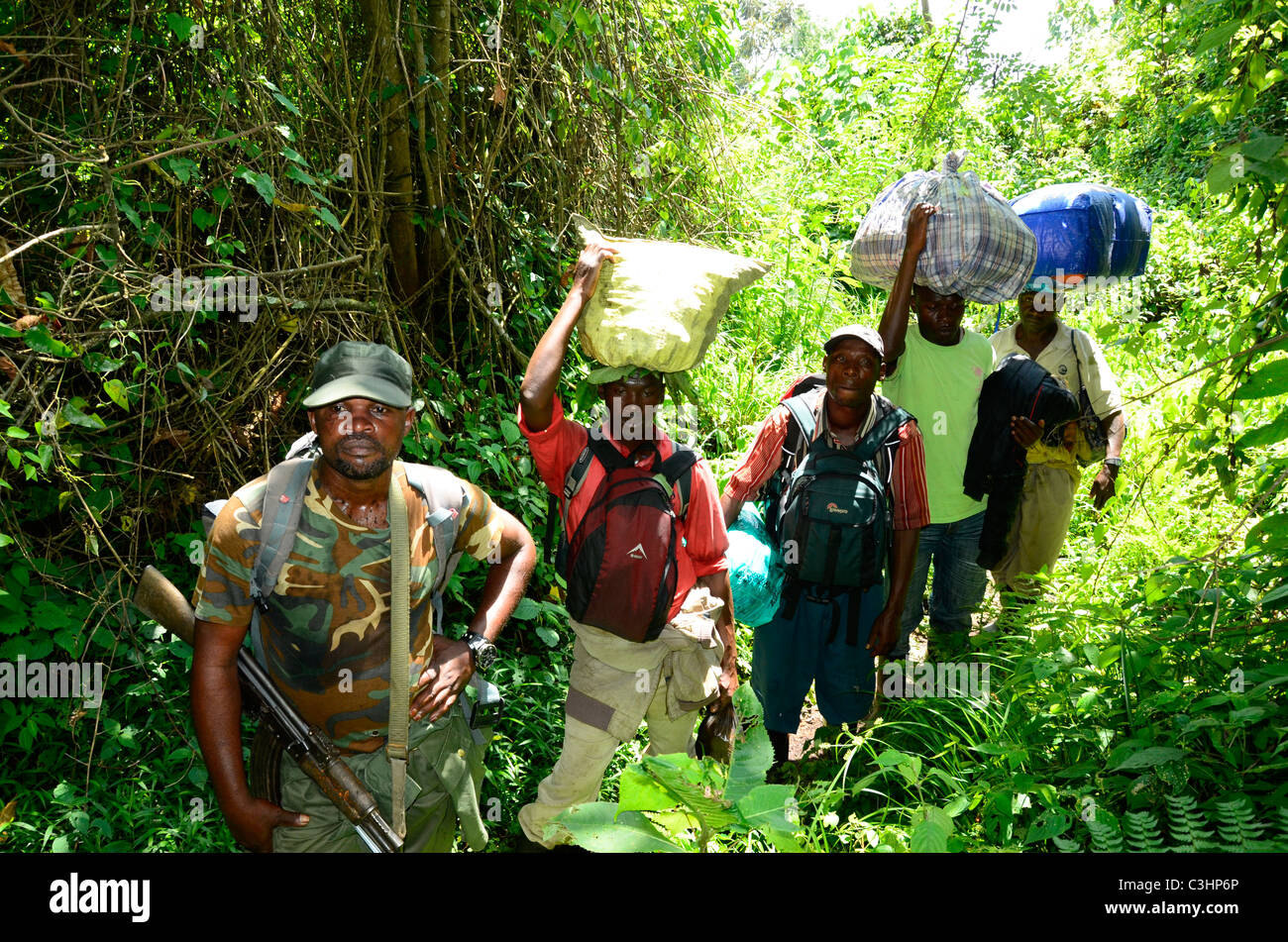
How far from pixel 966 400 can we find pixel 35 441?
3.68m

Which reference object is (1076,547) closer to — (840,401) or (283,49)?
(840,401)

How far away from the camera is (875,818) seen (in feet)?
11.3

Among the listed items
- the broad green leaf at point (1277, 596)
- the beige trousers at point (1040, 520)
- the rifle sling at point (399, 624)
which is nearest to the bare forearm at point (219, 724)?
the rifle sling at point (399, 624)

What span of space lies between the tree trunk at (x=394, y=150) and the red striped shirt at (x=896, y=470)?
2022 mm

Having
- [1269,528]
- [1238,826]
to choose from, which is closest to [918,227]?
[1269,528]

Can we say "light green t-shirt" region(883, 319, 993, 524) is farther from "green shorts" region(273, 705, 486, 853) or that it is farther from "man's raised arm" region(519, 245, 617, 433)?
"green shorts" region(273, 705, 486, 853)

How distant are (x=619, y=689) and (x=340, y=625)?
1.02 metres

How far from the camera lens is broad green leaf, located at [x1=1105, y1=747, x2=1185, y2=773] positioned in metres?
2.65

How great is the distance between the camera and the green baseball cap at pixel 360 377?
2242 millimetres

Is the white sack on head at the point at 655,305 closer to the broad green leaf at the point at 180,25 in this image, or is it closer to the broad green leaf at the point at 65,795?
the broad green leaf at the point at 180,25

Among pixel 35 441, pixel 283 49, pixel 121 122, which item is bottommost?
pixel 35 441

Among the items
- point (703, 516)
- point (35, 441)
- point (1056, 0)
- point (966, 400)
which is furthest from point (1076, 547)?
point (35, 441)

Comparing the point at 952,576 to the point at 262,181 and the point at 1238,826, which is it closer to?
the point at 1238,826

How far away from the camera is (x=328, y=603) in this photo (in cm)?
231
